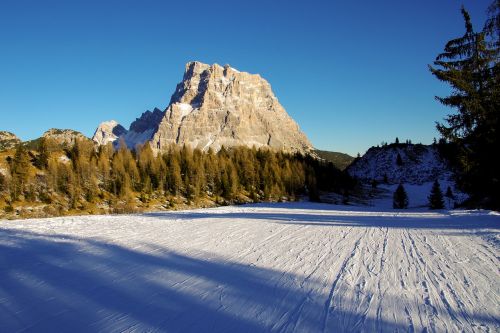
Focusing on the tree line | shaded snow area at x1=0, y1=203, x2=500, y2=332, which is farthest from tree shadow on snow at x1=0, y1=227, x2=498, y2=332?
the tree line

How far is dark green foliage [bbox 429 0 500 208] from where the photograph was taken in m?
18.0

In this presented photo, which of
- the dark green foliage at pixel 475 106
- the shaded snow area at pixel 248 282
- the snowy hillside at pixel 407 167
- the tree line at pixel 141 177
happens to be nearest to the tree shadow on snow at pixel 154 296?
the shaded snow area at pixel 248 282

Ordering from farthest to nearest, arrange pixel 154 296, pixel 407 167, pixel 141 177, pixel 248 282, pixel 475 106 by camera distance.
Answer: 1. pixel 407 167
2. pixel 141 177
3. pixel 475 106
4. pixel 248 282
5. pixel 154 296

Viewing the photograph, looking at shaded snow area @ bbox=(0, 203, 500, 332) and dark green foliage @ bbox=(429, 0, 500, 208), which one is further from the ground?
dark green foliage @ bbox=(429, 0, 500, 208)

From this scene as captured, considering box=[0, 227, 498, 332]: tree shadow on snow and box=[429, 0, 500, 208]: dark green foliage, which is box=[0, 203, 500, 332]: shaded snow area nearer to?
box=[0, 227, 498, 332]: tree shadow on snow

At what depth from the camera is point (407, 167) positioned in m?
182

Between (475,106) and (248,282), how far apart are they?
60.7ft

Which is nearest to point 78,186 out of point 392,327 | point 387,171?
point 392,327

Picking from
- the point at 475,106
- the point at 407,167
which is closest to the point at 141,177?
the point at 475,106

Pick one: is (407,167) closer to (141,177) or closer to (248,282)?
(141,177)

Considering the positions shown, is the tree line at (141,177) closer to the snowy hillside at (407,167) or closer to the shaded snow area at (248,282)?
the shaded snow area at (248,282)

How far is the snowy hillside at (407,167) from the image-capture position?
169m

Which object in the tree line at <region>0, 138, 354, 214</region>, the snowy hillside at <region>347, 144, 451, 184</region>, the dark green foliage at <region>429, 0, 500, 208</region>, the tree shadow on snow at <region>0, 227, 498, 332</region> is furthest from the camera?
the snowy hillside at <region>347, 144, 451, 184</region>

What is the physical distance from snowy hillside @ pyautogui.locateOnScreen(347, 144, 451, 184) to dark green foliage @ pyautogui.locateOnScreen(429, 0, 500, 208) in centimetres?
16205
